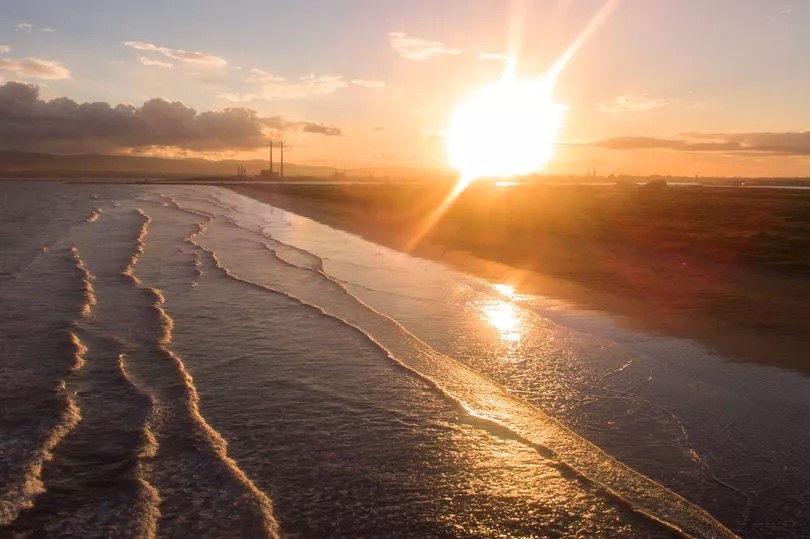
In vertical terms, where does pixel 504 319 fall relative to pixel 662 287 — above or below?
below

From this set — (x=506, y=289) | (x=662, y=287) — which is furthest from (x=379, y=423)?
(x=662, y=287)

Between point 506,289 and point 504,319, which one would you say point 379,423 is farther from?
point 506,289

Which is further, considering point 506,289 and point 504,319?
point 506,289

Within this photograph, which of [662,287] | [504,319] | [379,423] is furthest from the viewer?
[662,287]

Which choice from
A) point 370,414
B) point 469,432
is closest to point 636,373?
point 469,432

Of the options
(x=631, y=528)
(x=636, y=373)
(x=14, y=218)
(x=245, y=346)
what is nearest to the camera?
(x=631, y=528)

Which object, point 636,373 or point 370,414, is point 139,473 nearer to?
point 370,414

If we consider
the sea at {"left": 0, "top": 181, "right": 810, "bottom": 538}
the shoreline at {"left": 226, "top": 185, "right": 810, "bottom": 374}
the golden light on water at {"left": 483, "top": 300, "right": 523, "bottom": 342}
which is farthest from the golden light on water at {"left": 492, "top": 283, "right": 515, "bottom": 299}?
the sea at {"left": 0, "top": 181, "right": 810, "bottom": 538}

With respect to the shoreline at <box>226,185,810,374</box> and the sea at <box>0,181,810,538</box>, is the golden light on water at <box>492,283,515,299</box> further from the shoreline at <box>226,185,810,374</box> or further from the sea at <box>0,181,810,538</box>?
the sea at <box>0,181,810,538</box>
